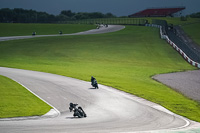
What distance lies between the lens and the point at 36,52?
60094 millimetres

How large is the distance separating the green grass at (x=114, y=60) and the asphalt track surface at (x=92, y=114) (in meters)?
2.38

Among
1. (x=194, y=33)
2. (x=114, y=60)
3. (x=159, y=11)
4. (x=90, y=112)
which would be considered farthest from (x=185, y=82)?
(x=159, y=11)

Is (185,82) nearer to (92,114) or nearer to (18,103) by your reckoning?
(92,114)

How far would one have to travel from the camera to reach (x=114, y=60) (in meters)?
55.6

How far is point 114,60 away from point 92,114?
34.1 metres

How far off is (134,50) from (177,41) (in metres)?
12.9

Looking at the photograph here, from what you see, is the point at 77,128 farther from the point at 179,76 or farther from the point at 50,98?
the point at 179,76

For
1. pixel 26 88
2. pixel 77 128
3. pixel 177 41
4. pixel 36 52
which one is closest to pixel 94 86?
pixel 26 88

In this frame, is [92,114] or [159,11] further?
[159,11]

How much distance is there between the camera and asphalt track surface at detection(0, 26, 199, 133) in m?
18.1

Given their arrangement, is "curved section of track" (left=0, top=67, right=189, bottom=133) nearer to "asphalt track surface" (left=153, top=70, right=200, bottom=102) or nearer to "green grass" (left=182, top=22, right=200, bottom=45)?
"asphalt track surface" (left=153, top=70, right=200, bottom=102)

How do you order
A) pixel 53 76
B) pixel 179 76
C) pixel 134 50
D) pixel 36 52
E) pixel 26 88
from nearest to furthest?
pixel 26 88, pixel 53 76, pixel 179 76, pixel 36 52, pixel 134 50

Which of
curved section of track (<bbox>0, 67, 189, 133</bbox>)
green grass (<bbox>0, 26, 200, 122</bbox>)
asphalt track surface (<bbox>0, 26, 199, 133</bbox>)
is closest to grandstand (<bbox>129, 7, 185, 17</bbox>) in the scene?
green grass (<bbox>0, 26, 200, 122</bbox>)

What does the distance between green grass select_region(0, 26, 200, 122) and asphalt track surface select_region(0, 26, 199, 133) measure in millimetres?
2384
